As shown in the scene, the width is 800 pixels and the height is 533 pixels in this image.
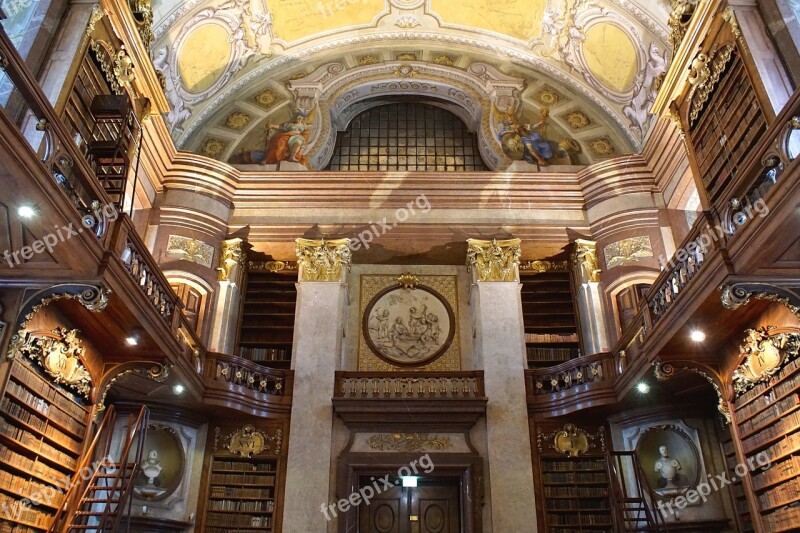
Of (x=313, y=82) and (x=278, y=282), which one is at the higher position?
(x=313, y=82)

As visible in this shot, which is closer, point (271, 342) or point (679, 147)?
point (679, 147)

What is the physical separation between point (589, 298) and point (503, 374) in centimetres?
207

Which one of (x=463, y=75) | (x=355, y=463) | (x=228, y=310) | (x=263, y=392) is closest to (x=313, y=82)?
(x=463, y=75)

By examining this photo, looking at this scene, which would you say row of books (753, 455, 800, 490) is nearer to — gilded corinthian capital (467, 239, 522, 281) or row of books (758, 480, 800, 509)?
row of books (758, 480, 800, 509)

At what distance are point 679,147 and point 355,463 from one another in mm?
6831

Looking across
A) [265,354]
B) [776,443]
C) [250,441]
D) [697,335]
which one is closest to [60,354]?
[250,441]

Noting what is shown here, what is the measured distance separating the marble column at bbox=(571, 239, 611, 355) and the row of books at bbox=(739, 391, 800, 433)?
335 cm

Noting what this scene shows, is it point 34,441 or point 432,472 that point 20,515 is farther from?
point 432,472

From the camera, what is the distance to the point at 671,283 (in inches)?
286

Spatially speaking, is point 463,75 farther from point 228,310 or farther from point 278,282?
point 228,310

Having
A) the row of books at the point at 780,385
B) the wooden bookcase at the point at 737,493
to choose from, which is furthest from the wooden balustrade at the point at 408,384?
the row of books at the point at 780,385

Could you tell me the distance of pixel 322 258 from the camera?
11.3 metres

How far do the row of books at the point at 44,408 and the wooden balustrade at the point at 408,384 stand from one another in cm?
370

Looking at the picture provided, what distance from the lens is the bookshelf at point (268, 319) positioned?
11.4m
